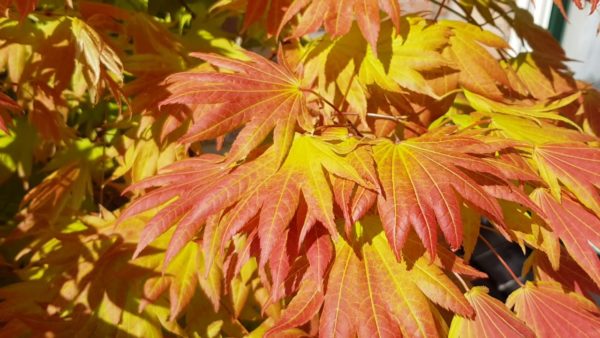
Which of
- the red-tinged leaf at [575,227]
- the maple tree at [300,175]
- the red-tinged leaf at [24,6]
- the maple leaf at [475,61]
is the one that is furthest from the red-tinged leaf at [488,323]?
the red-tinged leaf at [24,6]

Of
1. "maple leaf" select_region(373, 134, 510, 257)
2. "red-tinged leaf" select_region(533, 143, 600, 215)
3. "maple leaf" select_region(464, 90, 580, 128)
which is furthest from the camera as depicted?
"maple leaf" select_region(464, 90, 580, 128)

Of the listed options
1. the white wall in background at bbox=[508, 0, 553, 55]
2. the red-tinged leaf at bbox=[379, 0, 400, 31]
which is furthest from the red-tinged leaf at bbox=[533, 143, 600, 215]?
the white wall in background at bbox=[508, 0, 553, 55]

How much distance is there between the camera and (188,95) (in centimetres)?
68

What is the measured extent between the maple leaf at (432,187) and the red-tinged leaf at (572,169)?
0.33 ft

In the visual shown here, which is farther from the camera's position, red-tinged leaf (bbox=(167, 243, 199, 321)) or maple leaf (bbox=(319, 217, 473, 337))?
red-tinged leaf (bbox=(167, 243, 199, 321))

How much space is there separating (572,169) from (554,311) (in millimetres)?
187

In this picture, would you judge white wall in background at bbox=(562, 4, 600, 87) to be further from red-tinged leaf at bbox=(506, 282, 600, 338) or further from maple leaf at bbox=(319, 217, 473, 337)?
maple leaf at bbox=(319, 217, 473, 337)

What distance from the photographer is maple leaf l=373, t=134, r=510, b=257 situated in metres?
0.60

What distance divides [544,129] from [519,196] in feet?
0.70

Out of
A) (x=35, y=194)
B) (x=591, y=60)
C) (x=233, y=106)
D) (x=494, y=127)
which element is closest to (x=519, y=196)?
(x=494, y=127)

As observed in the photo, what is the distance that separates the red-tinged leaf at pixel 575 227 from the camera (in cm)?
69

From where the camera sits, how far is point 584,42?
2414 mm

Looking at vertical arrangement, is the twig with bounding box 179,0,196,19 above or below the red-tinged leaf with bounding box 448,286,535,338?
above

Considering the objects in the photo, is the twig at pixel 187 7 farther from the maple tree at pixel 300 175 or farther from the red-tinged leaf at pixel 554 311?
the red-tinged leaf at pixel 554 311
